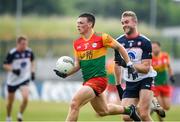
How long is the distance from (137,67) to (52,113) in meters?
12.5

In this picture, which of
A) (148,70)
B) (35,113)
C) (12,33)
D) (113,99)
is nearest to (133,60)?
(148,70)

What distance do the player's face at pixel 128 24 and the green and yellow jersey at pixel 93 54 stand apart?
0.79 m

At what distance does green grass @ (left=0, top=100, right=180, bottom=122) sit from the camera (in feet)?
79.6

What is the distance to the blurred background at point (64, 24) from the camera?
4094cm

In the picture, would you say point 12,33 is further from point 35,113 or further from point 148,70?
point 148,70

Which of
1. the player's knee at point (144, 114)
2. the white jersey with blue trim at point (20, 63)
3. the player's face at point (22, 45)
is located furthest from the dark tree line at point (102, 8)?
the player's knee at point (144, 114)

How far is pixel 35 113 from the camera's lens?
88.9ft

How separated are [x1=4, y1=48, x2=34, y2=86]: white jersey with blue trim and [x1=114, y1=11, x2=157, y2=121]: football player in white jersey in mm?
8468

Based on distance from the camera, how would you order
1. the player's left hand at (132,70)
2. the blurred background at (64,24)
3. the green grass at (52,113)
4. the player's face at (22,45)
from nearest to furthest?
the player's left hand at (132,70) < the player's face at (22,45) < the green grass at (52,113) < the blurred background at (64,24)

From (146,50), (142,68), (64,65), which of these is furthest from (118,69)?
(64,65)

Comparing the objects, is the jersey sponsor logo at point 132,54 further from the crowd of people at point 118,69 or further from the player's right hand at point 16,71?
the player's right hand at point 16,71

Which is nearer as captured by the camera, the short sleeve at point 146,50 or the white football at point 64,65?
the white football at point 64,65

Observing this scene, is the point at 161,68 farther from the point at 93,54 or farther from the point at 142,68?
the point at 93,54

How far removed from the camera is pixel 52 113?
2706 centimetres
